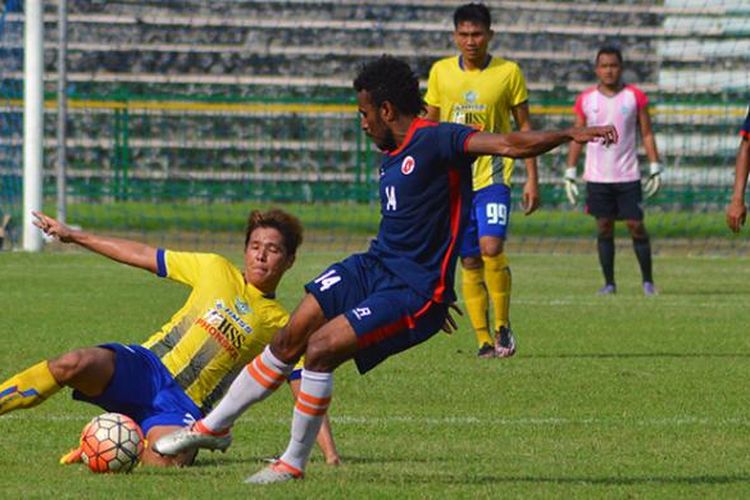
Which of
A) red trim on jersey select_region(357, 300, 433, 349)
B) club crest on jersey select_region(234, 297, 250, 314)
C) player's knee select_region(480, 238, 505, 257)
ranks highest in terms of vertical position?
red trim on jersey select_region(357, 300, 433, 349)

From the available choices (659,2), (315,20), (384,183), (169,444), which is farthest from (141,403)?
(659,2)

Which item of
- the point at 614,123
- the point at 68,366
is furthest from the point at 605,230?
the point at 68,366

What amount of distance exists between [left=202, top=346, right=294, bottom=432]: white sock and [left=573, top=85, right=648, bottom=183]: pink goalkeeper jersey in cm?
952

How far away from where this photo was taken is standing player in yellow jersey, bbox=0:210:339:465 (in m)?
6.93

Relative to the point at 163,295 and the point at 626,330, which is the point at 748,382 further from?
the point at 163,295

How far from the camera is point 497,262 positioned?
11297 millimetres

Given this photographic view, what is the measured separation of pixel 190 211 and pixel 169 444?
Result: 677 inches

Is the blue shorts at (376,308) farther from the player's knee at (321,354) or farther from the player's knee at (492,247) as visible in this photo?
the player's knee at (492,247)

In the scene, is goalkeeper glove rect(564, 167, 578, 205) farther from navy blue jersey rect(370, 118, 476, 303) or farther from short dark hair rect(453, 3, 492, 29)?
navy blue jersey rect(370, 118, 476, 303)

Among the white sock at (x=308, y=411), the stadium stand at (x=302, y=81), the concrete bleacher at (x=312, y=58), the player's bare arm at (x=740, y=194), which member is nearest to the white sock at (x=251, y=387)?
the white sock at (x=308, y=411)

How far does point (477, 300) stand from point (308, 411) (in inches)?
199

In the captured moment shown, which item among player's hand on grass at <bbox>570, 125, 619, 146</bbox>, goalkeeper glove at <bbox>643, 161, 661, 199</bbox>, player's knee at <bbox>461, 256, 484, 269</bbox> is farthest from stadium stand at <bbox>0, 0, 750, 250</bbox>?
player's hand on grass at <bbox>570, 125, 619, 146</bbox>

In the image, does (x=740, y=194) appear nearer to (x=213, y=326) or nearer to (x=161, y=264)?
(x=213, y=326)

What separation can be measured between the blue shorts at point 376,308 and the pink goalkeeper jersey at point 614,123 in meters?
9.38
